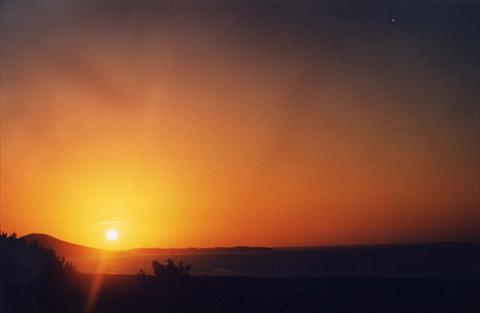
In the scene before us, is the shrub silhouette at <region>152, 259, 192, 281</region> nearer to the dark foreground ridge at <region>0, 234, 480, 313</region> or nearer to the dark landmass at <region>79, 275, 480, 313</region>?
the dark foreground ridge at <region>0, 234, 480, 313</region>

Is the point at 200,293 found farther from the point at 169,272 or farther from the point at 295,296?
the point at 295,296

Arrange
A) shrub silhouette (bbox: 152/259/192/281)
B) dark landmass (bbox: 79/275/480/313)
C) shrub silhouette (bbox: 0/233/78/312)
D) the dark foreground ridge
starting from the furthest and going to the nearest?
shrub silhouette (bbox: 152/259/192/281), shrub silhouette (bbox: 0/233/78/312), the dark foreground ridge, dark landmass (bbox: 79/275/480/313)

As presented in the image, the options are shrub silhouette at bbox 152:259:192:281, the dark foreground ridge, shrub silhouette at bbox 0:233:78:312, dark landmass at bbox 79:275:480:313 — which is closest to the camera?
dark landmass at bbox 79:275:480:313

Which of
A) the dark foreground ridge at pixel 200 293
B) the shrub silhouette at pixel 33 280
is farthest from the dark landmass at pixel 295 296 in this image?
the shrub silhouette at pixel 33 280

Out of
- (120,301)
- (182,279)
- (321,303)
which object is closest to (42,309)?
(120,301)

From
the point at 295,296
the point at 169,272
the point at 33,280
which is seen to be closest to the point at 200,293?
the point at 169,272

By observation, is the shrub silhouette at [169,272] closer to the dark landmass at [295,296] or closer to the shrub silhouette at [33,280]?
the dark landmass at [295,296]

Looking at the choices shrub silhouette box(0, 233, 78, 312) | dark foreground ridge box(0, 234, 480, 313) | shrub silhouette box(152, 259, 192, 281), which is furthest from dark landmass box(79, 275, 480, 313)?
shrub silhouette box(0, 233, 78, 312)

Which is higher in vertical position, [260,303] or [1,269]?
[1,269]

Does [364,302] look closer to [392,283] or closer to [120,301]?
[392,283]
